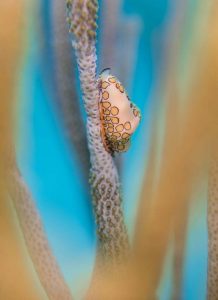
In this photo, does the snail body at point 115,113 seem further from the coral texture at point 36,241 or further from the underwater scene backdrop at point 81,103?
the coral texture at point 36,241

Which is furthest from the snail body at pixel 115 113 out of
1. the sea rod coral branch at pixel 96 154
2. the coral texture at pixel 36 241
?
the coral texture at pixel 36 241

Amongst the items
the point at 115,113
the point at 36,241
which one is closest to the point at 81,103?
the point at 115,113

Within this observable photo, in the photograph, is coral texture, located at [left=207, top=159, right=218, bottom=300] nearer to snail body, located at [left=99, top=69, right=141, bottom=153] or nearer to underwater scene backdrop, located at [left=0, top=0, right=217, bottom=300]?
underwater scene backdrop, located at [left=0, top=0, right=217, bottom=300]

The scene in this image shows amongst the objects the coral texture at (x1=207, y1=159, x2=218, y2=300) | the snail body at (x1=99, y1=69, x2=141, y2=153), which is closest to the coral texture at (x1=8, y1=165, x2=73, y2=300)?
the snail body at (x1=99, y1=69, x2=141, y2=153)

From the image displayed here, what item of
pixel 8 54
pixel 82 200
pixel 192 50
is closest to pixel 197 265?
pixel 82 200

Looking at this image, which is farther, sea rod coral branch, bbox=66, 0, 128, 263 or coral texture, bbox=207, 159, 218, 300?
coral texture, bbox=207, 159, 218, 300

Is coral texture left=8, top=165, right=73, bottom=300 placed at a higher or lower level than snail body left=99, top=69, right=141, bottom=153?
lower
